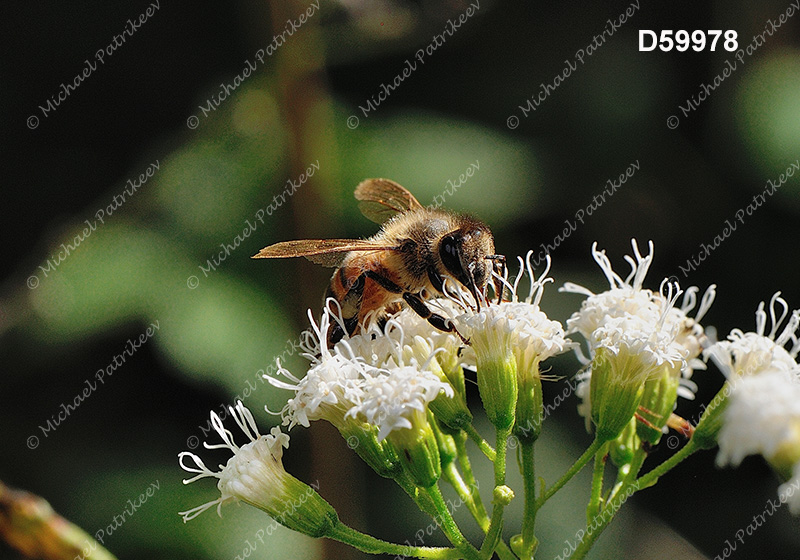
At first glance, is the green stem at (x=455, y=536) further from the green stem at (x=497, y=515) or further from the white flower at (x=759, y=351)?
the white flower at (x=759, y=351)

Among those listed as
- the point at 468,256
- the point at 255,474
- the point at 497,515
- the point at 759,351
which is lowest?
the point at 255,474

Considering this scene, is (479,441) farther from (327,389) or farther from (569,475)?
(327,389)

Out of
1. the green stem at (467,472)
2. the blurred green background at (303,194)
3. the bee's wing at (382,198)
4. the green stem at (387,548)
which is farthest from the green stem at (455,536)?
the blurred green background at (303,194)

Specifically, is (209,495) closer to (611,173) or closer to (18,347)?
(18,347)

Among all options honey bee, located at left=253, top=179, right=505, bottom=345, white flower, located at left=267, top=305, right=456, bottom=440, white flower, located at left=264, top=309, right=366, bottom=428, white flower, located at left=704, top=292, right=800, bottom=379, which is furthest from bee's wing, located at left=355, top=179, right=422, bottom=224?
white flower, located at left=704, top=292, right=800, bottom=379

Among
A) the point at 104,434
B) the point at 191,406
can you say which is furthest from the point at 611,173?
the point at 104,434

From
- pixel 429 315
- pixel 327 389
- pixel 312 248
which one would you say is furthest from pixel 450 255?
pixel 327 389

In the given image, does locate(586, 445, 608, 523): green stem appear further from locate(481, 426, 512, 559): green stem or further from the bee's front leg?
the bee's front leg
